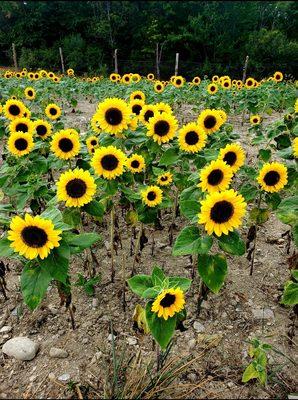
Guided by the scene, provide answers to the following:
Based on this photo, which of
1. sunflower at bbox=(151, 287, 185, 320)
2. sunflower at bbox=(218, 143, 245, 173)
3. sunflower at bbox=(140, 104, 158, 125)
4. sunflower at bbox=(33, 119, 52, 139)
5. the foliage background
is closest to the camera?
sunflower at bbox=(151, 287, 185, 320)

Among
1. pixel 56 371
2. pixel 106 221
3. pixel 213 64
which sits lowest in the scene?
pixel 213 64

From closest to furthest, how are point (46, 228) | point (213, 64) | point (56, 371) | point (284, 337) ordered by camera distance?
point (46, 228)
point (56, 371)
point (284, 337)
point (213, 64)

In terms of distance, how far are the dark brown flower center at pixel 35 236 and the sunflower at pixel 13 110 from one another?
2730 millimetres

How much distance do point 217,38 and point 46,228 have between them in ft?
124

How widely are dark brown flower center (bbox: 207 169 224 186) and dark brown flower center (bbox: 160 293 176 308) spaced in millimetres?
796

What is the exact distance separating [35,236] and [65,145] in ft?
4.32

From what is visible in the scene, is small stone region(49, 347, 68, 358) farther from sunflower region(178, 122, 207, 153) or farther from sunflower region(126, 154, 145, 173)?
sunflower region(178, 122, 207, 153)

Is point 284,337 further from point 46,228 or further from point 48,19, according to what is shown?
point 48,19

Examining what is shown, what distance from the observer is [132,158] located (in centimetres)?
319

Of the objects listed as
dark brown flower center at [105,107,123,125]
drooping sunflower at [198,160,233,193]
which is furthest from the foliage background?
drooping sunflower at [198,160,233,193]

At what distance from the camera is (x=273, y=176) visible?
9.04 feet

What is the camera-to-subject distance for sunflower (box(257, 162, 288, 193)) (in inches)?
108

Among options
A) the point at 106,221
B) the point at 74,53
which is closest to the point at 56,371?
the point at 106,221

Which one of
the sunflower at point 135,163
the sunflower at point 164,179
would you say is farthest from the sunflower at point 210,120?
the sunflower at point 135,163
